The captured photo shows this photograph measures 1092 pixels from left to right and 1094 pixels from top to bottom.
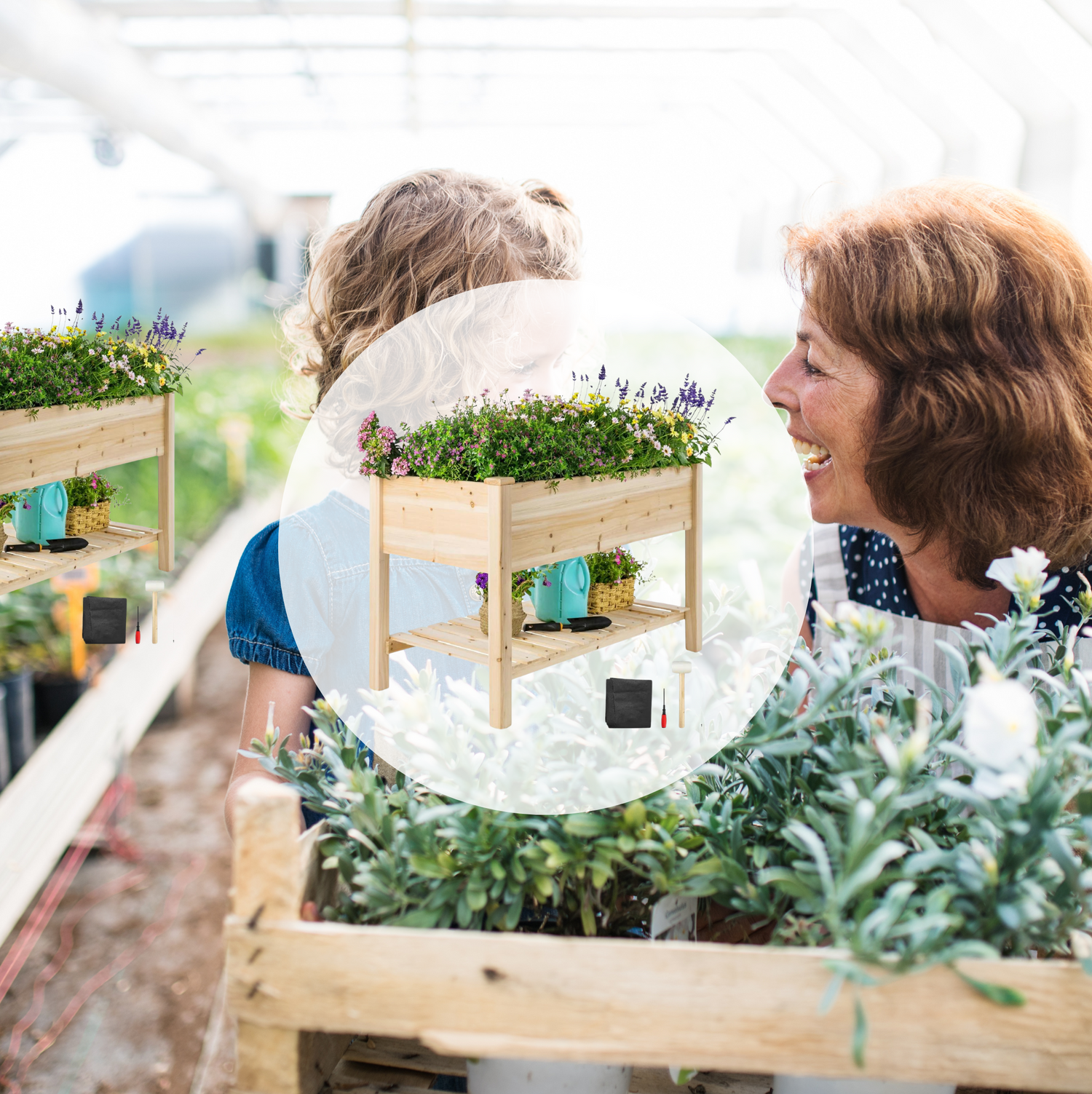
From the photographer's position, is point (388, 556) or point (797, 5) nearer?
point (388, 556)

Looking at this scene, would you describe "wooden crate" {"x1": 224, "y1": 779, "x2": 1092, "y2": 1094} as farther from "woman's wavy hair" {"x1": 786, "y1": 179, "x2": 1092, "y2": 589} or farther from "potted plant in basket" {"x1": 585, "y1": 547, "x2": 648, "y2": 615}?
"woman's wavy hair" {"x1": 786, "y1": 179, "x2": 1092, "y2": 589}

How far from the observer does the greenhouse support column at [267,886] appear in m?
0.69

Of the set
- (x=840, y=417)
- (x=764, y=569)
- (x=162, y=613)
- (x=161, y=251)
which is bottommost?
(x=162, y=613)

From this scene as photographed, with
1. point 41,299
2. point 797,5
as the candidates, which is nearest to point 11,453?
point 41,299

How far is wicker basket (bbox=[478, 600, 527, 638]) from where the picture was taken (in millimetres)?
680

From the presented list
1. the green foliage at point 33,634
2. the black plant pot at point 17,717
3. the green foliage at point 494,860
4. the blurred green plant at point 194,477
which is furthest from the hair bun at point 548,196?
the green foliage at point 33,634

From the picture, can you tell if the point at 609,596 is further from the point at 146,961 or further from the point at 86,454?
the point at 146,961

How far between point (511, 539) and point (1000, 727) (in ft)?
1.15

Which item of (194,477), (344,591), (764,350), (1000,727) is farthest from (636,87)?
(1000,727)

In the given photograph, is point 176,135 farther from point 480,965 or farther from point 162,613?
point 480,965

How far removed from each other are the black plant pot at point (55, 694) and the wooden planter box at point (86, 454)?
8.05ft

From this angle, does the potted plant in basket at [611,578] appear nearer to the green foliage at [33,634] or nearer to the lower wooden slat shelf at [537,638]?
the lower wooden slat shelf at [537,638]

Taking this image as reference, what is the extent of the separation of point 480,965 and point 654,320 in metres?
0.50

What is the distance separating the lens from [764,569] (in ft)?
2.39
